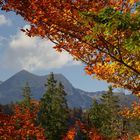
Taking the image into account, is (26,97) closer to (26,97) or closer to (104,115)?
(26,97)

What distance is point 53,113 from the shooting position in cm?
7444

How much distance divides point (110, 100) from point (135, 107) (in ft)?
191

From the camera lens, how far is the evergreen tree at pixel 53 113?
7075 centimetres

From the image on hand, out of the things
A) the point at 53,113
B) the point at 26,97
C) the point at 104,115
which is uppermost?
the point at 26,97

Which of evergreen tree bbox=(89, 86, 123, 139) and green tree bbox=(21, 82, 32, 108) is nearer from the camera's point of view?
evergreen tree bbox=(89, 86, 123, 139)

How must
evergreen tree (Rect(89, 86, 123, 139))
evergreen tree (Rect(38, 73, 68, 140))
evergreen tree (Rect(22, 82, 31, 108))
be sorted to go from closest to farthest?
evergreen tree (Rect(38, 73, 68, 140))
evergreen tree (Rect(89, 86, 123, 139))
evergreen tree (Rect(22, 82, 31, 108))

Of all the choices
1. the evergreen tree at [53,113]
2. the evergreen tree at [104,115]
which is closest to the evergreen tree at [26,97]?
the evergreen tree at [53,113]

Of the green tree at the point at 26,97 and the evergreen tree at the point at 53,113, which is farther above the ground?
the green tree at the point at 26,97

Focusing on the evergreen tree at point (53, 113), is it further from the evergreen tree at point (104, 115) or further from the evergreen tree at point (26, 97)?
the evergreen tree at point (26, 97)

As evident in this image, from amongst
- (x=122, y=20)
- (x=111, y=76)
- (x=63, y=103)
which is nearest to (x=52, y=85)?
(x=63, y=103)

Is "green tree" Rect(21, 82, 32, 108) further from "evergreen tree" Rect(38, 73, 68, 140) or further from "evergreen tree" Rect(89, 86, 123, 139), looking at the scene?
"evergreen tree" Rect(89, 86, 123, 139)

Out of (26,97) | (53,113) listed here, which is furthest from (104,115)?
(26,97)

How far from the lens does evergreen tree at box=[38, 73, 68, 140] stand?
70750 millimetres

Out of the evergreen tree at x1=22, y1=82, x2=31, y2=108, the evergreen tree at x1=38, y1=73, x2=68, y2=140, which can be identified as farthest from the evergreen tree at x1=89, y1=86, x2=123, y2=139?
the evergreen tree at x1=22, y1=82, x2=31, y2=108
